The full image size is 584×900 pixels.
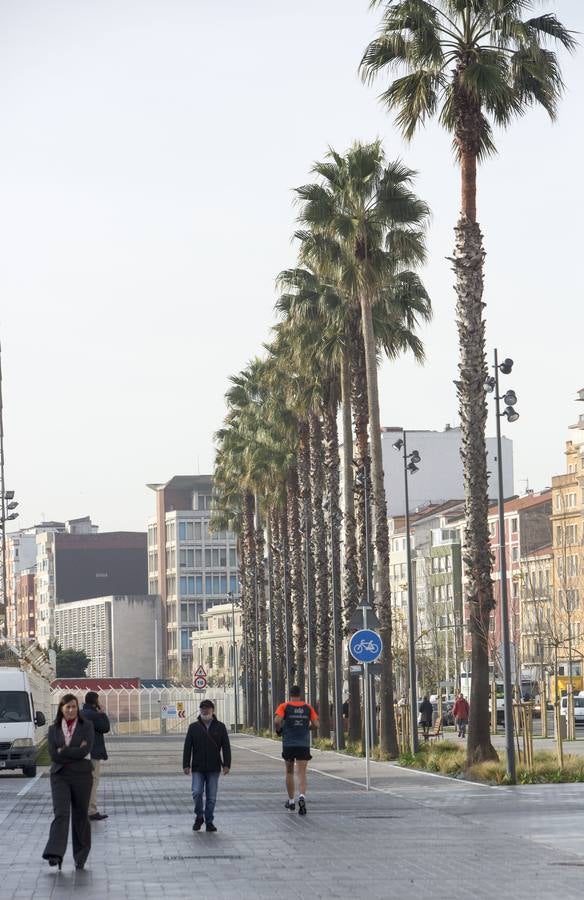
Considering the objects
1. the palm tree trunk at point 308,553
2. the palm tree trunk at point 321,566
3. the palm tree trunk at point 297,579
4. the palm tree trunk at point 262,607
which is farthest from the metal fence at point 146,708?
the palm tree trunk at point 321,566

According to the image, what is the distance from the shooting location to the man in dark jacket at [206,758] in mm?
23281

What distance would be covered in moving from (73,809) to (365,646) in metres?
15.6

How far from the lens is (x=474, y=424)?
1377 inches

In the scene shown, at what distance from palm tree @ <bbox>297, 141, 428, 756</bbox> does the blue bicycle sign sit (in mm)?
12374

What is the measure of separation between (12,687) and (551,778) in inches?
598

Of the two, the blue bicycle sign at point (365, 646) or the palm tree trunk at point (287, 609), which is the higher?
the palm tree trunk at point (287, 609)

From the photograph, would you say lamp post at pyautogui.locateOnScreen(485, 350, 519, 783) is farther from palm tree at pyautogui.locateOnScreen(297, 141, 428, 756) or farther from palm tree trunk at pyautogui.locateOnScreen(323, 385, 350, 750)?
palm tree trunk at pyautogui.locateOnScreen(323, 385, 350, 750)

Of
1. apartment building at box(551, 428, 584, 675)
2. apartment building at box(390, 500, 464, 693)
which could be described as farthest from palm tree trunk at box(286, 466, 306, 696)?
apartment building at box(551, 428, 584, 675)

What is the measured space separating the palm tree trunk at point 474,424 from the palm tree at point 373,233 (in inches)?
429

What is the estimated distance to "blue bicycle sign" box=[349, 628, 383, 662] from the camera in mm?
33656

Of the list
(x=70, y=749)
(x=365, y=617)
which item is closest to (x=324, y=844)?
(x=70, y=749)

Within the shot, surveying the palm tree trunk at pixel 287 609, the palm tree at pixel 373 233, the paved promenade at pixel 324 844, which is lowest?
the paved promenade at pixel 324 844

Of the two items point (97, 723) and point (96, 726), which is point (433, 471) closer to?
point (96, 726)

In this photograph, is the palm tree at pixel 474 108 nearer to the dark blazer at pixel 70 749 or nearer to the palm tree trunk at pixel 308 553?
the dark blazer at pixel 70 749
